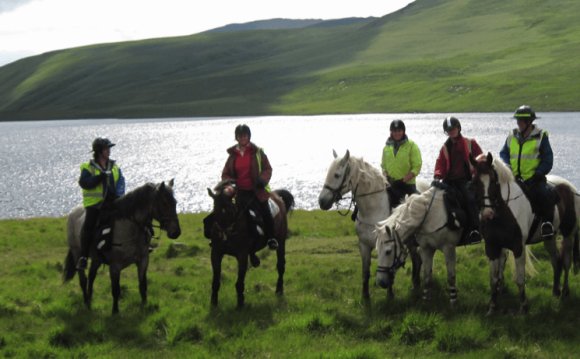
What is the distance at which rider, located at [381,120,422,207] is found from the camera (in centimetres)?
1655

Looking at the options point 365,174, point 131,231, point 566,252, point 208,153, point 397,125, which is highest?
point 397,125

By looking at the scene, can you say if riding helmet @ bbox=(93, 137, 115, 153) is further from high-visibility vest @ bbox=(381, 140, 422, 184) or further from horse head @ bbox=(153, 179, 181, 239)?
high-visibility vest @ bbox=(381, 140, 422, 184)

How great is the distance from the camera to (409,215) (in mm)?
14492

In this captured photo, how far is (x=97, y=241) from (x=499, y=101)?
621 ft

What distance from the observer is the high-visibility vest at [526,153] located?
1458 centimetres

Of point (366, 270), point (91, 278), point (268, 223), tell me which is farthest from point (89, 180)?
point (366, 270)

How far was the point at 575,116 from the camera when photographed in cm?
15812

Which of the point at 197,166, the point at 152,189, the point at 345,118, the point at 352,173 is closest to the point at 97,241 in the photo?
the point at 152,189

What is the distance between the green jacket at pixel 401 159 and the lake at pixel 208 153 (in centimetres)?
2561

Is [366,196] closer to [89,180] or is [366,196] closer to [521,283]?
[521,283]

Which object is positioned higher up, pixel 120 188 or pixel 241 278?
pixel 120 188

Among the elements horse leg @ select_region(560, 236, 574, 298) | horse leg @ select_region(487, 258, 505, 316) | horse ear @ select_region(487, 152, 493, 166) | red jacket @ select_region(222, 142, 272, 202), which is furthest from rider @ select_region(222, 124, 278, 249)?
horse leg @ select_region(560, 236, 574, 298)

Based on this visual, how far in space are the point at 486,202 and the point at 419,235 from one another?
204 centimetres

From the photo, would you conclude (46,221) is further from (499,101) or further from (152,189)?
(499,101)
